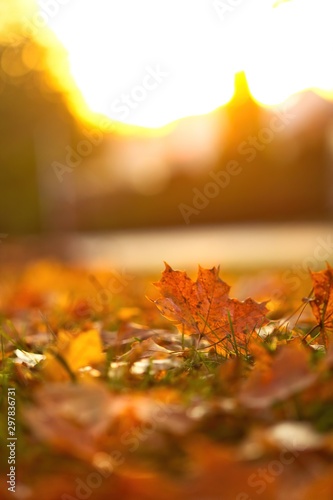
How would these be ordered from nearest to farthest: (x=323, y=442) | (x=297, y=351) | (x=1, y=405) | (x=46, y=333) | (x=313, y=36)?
(x=323, y=442) → (x=297, y=351) → (x=1, y=405) → (x=46, y=333) → (x=313, y=36)

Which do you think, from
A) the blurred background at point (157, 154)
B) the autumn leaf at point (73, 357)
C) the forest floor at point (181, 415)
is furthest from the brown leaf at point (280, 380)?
the blurred background at point (157, 154)

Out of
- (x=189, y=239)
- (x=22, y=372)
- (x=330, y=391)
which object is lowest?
(x=330, y=391)

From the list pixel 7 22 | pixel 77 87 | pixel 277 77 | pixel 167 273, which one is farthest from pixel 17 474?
pixel 77 87

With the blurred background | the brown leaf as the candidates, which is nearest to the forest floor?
the brown leaf

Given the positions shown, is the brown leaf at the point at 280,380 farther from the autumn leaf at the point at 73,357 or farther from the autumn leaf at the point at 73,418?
the autumn leaf at the point at 73,357

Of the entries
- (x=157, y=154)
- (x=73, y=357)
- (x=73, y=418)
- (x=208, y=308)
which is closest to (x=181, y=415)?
(x=73, y=418)

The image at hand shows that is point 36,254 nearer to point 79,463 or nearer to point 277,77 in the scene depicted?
point 277,77

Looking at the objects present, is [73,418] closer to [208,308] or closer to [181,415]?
[181,415]

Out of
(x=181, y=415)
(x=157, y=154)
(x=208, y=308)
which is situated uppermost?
(x=157, y=154)
